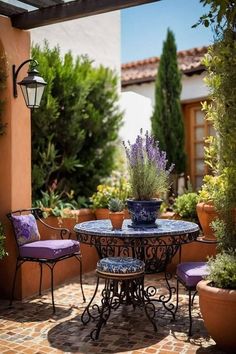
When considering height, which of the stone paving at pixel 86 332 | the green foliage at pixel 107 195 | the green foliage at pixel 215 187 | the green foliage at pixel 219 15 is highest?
the green foliage at pixel 219 15

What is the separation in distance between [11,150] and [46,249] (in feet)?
3.94

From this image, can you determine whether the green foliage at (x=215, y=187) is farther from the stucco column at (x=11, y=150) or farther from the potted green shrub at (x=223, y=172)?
the stucco column at (x=11, y=150)

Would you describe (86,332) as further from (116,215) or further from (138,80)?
(138,80)

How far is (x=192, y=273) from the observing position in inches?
144

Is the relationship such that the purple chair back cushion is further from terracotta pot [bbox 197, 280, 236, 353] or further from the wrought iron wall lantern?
terracotta pot [bbox 197, 280, 236, 353]

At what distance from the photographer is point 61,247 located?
4.53 m

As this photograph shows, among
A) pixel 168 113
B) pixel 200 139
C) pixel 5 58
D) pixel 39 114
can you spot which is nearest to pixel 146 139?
pixel 5 58

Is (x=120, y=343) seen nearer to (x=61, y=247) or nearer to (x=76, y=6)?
(x=61, y=247)

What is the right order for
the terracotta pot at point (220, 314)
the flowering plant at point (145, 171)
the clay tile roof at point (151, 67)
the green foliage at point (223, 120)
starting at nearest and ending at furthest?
the terracotta pot at point (220, 314) → the green foliage at point (223, 120) → the flowering plant at point (145, 171) → the clay tile roof at point (151, 67)

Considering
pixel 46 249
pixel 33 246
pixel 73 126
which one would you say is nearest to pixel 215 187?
pixel 46 249

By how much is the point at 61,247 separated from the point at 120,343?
132cm

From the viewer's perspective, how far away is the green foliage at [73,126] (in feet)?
20.3

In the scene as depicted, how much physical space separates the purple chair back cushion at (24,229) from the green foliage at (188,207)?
2.07m

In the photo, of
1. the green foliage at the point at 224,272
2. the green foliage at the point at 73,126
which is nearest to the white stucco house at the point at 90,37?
the green foliage at the point at 73,126
